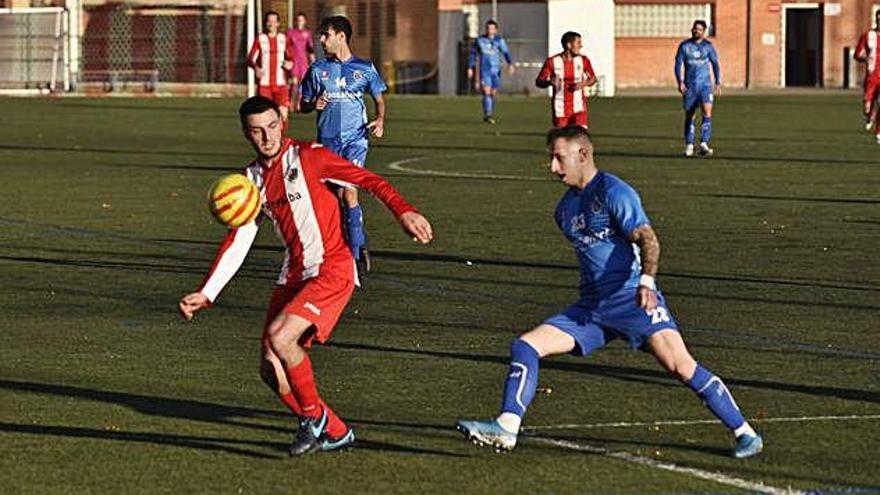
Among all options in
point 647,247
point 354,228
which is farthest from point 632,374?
point 354,228

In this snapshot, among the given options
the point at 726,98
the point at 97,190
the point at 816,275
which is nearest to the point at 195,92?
the point at 726,98

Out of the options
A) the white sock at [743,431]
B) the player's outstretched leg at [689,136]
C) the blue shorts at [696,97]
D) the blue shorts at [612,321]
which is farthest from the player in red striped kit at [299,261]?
the blue shorts at [696,97]

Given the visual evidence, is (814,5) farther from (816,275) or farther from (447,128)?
(816,275)

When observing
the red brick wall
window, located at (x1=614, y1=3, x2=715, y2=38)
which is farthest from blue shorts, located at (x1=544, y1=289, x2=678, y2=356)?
window, located at (x1=614, y1=3, x2=715, y2=38)

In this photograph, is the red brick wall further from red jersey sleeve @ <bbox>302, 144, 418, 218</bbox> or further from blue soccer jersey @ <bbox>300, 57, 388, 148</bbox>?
red jersey sleeve @ <bbox>302, 144, 418, 218</bbox>

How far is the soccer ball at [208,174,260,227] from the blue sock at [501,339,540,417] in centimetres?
135

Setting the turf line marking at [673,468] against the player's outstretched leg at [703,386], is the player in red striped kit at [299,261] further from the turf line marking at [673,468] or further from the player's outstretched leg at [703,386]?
the player's outstretched leg at [703,386]

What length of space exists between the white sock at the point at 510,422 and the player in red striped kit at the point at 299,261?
76 cm

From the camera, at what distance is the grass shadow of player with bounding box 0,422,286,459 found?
9.59 metres

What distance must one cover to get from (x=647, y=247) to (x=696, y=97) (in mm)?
24727

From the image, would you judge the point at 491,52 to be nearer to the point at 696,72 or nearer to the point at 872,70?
the point at 872,70

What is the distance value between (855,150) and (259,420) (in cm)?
2492

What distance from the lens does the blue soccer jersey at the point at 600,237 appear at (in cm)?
923

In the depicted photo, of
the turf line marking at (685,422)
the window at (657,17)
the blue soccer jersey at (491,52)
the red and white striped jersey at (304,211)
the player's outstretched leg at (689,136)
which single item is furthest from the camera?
the window at (657,17)
